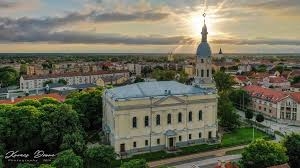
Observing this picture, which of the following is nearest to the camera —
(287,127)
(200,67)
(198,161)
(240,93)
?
(198,161)

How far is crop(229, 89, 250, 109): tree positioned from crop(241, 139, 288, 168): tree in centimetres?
4355

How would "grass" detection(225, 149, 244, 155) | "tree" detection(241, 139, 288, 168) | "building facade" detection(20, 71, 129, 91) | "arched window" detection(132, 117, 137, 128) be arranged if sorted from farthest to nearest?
"building facade" detection(20, 71, 129, 91), "grass" detection(225, 149, 244, 155), "arched window" detection(132, 117, 137, 128), "tree" detection(241, 139, 288, 168)

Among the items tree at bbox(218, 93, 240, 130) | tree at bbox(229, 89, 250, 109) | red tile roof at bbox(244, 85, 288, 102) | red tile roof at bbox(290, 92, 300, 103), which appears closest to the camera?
tree at bbox(218, 93, 240, 130)

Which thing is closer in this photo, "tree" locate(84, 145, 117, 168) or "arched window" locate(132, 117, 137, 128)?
"tree" locate(84, 145, 117, 168)

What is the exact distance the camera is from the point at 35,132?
143 feet

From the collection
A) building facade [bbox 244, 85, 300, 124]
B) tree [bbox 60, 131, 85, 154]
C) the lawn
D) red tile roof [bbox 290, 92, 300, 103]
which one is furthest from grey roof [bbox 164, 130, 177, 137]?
red tile roof [bbox 290, 92, 300, 103]

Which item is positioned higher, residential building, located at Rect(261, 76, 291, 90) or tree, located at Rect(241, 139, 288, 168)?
residential building, located at Rect(261, 76, 291, 90)

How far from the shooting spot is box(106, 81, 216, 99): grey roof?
4884 centimetres

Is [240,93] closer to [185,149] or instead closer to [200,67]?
[200,67]

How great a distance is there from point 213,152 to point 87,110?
76.0ft

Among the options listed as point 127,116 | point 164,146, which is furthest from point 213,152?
point 127,116

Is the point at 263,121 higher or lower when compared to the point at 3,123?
lower

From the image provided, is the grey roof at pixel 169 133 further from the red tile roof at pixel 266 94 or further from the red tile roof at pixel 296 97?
the red tile roof at pixel 296 97

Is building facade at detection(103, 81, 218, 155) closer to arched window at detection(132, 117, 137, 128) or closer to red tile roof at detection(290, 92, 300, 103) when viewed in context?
arched window at detection(132, 117, 137, 128)
